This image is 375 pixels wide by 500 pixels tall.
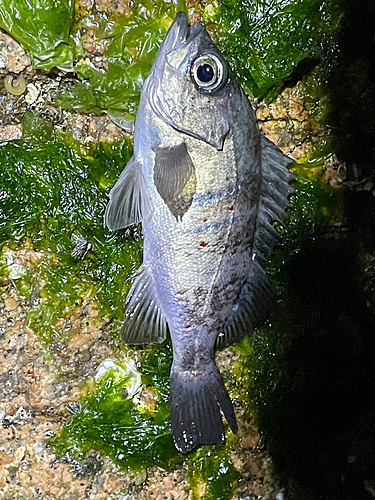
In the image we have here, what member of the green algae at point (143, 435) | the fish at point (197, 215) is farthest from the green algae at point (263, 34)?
the green algae at point (143, 435)

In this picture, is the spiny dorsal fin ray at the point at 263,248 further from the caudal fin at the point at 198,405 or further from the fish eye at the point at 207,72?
the fish eye at the point at 207,72

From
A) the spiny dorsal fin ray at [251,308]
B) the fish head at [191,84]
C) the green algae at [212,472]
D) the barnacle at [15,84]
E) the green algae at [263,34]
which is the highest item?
the green algae at [263,34]

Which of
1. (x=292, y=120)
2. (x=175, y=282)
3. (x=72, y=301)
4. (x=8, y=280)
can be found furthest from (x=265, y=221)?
(x=8, y=280)

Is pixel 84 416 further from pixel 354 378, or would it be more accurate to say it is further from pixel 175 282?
pixel 354 378

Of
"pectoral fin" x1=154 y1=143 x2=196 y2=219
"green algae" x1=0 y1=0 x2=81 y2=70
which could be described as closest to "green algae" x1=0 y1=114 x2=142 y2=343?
"green algae" x1=0 y1=0 x2=81 y2=70

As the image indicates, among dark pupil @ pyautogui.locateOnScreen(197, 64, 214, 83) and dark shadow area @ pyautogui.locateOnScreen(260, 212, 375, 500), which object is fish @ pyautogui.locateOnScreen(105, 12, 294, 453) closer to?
dark pupil @ pyautogui.locateOnScreen(197, 64, 214, 83)

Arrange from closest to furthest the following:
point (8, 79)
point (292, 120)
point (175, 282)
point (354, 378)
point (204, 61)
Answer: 1. point (204, 61)
2. point (175, 282)
3. point (8, 79)
4. point (292, 120)
5. point (354, 378)
